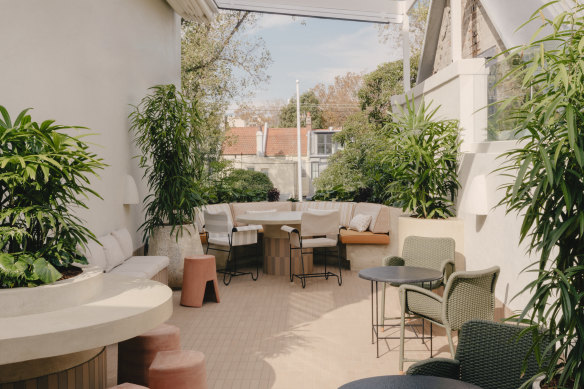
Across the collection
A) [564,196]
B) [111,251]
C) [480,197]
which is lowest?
[111,251]

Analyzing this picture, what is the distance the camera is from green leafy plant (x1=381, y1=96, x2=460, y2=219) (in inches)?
213

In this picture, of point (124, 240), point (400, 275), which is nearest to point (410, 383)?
point (400, 275)

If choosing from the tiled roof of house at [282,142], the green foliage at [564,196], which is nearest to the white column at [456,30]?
the green foliage at [564,196]

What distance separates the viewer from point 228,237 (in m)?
7.04

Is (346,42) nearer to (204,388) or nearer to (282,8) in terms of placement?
→ (282,8)

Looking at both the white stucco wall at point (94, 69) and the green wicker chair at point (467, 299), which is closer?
the green wicker chair at point (467, 299)

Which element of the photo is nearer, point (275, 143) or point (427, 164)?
point (427, 164)

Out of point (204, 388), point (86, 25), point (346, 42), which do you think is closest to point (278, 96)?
point (346, 42)

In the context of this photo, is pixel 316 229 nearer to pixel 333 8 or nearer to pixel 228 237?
pixel 228 237

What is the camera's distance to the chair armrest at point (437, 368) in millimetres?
2088

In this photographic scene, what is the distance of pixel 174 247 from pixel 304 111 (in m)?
22.6

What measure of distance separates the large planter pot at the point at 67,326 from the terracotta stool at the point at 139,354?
55cm

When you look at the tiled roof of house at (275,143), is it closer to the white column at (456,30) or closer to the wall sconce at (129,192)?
the white column at (456,30)

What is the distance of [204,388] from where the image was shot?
2953 millimetres
